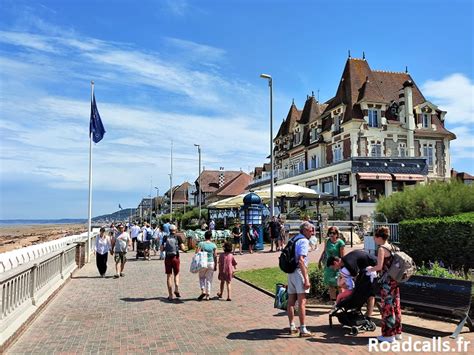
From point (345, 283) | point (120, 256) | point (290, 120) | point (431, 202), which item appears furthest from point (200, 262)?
point (290, 120)

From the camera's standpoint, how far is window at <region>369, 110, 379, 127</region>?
131 feet

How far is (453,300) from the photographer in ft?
23.8

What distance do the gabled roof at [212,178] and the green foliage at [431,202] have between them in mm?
65007

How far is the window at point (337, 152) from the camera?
41.3 metres

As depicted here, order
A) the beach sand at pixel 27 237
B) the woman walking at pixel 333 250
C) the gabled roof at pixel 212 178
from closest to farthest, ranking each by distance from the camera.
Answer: the woman walking at pixel 333 250, the beach sand at pixel 27 237, the gabled roof at pixel 212 178

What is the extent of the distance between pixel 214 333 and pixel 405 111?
37.2 m

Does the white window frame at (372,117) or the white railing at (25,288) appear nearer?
the white railing at (25,288)

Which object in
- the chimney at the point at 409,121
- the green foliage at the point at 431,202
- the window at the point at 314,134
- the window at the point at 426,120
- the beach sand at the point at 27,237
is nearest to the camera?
the green foliage at the point at 431,202

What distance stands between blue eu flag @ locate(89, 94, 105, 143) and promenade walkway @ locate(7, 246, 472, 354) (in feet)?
37.8

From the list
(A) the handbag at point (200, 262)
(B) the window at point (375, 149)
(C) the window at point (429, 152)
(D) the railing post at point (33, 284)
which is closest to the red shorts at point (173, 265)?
(A) the handbag at point (200, 262)

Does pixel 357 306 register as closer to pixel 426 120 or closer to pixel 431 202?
pixel 431 202

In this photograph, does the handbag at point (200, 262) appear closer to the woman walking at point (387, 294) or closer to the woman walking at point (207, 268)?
the woman walking at point (207, 268)

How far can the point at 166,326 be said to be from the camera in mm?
8242

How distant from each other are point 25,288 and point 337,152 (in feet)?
117
